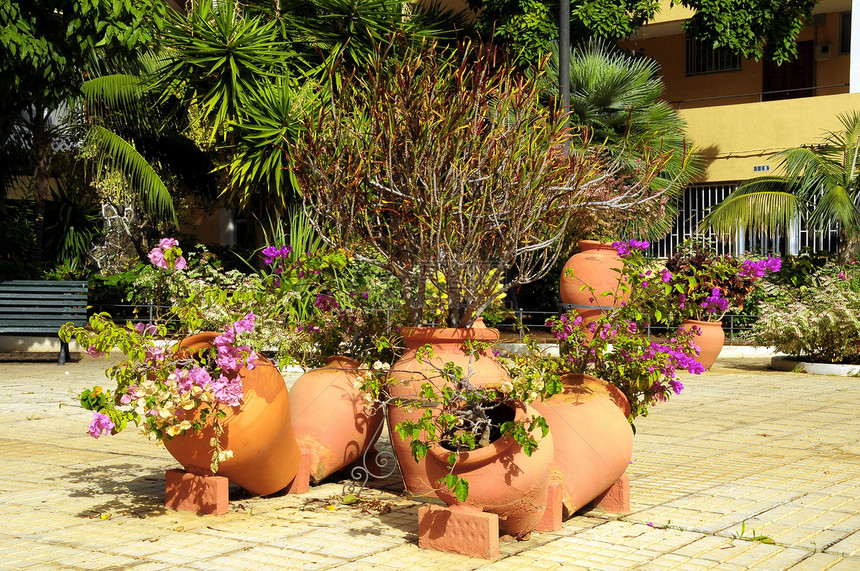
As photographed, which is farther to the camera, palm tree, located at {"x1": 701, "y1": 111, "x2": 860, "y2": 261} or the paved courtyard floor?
palm tree, located at {"x1": 701, "y1": 111, "x2": 860, "y2": 261}

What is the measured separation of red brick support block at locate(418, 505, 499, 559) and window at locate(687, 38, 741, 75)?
21.1 metres

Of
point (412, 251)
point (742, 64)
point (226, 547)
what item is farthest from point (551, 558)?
point (742, 64)

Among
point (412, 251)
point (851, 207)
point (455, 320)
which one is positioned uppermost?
point (851, 207)

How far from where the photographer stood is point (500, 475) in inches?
175

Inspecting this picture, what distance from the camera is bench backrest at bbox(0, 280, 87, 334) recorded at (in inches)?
542

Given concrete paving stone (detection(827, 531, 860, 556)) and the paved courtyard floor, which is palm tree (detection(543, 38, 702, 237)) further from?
concrete paving stone (detection(827, 531, 860, 556))

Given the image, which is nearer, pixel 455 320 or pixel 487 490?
pixel 487 490

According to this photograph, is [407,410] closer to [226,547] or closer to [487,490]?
[487,490]

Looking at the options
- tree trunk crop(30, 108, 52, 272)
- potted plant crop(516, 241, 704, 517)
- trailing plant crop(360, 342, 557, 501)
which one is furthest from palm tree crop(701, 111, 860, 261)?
trailing plant crop(360, 342, 557, 501)

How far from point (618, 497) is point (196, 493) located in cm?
226

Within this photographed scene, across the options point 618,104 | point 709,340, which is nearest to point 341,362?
point 709,340

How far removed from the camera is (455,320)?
5.52 m

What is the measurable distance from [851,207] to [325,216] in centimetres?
1303

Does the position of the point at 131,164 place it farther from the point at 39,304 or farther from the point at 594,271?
the point at 594,271
